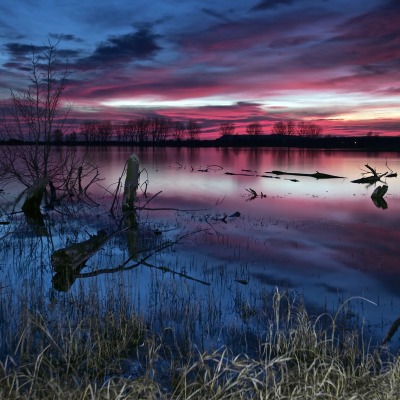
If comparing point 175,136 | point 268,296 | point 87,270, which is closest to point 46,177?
point 87,270

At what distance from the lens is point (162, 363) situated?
20.2ft

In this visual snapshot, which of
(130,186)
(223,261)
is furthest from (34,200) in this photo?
(223,261)

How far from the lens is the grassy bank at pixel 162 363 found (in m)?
4.63

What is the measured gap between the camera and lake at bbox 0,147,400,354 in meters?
8.18

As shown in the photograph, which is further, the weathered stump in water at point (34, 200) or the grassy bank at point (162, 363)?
the weathered stump in water at point (34, 200)

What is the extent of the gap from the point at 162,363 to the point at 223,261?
5.97 metres

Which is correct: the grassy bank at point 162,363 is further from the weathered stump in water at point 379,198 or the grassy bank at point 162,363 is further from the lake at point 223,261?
the weathered stump in water at point 379,198

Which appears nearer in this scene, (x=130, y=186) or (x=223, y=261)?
(x=223, y=261)

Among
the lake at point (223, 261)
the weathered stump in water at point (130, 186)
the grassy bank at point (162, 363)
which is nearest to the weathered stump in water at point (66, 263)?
the lake at point (223, 261)

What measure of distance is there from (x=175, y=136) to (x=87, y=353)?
168 m

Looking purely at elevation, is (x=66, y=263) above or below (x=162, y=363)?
above

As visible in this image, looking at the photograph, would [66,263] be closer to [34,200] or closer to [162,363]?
[162,363]

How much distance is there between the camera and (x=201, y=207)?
23172 millimetres

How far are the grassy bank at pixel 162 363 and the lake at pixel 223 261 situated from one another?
1.87 feet
